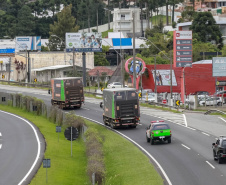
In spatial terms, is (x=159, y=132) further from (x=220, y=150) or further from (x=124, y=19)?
(x=124, y=19)

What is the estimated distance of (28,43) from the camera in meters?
137

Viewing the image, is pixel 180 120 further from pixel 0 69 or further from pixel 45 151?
pixel 0 69

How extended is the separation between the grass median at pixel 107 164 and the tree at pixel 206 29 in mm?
90838

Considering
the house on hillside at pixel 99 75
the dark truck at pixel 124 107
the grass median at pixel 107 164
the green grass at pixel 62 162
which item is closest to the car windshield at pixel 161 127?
the grass median at pixel 107 164

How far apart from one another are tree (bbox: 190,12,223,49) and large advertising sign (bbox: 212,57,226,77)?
2171 inches

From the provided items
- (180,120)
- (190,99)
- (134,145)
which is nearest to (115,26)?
(190,99)

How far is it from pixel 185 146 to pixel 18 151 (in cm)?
1201

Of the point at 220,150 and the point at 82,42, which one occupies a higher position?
the point at 82,42

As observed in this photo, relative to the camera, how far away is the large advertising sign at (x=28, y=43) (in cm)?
13612

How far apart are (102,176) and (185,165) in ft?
25.0

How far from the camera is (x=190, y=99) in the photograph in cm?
7788

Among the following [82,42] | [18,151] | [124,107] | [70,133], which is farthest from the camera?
[82,42]

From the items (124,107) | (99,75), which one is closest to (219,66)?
(124,107)

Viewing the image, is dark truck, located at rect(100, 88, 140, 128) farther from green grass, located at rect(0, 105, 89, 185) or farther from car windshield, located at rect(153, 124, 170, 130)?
car windshield, located at rect(153, 124, 170, 130)
